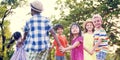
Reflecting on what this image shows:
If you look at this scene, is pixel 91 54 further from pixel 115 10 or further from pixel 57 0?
pixel 57 0

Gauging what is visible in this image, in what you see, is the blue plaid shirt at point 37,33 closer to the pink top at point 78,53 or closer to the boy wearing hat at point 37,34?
the boy wearing hat at point 37,34

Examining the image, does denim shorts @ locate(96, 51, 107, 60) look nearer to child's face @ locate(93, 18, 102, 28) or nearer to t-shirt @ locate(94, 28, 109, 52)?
t-shirt @ locate(94, 28, 109, 52)

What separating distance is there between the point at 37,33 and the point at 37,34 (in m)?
0.02

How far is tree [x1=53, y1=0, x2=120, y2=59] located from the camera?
40.0m

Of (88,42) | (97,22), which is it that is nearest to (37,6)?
(97,22)

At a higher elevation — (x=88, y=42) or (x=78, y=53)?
(x=88, y=42)

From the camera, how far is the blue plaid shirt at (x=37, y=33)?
7645mm

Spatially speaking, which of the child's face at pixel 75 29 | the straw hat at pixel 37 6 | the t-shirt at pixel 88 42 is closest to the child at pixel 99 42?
the child's face at pixel 75 29

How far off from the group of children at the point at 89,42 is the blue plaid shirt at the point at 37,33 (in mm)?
1023

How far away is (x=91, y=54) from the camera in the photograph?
30.6ft

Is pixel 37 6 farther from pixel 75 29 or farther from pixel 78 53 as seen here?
pixel 78 53

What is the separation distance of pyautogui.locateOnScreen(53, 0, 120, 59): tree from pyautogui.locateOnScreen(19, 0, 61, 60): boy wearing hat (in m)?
31.7

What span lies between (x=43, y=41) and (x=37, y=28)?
296mm

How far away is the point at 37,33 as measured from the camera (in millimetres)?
7672
